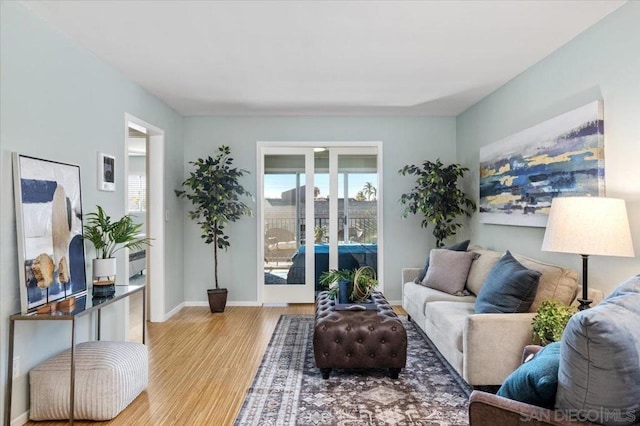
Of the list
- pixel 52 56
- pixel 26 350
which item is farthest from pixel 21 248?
pixel 52 56

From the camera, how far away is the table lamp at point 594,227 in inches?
88.2

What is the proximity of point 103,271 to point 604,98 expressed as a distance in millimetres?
3709

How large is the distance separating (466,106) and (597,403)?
4331mm

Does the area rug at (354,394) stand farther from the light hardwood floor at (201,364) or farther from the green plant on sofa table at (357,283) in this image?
the green plant on sofa table at (357,283)

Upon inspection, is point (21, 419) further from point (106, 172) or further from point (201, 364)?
point (106, 172)

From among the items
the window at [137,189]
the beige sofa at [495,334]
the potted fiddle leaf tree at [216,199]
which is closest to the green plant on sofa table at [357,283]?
the beige sofa at [495,334]

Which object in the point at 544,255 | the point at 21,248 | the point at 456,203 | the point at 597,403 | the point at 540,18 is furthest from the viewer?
the point at 456,203

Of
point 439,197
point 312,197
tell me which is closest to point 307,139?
point 312,197

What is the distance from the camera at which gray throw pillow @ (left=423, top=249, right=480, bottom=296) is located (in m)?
3.97

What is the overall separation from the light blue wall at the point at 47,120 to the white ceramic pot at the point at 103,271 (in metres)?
0.28

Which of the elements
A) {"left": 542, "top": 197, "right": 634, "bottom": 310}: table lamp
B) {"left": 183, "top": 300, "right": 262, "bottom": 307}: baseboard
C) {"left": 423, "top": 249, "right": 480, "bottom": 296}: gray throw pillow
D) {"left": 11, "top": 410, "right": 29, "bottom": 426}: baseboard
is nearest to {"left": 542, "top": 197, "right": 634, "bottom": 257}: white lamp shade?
{"left": 542, "top": 197, "right": 634, "bottom": 310}: table lamp

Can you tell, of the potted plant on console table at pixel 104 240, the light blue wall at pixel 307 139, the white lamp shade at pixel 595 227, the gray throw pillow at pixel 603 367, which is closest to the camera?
the gray throw pillow at pixel 603 367

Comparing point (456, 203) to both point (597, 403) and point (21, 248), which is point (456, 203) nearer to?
point (597, 403)

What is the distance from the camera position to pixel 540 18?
2672mm
